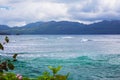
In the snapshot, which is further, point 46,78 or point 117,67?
point 117,67

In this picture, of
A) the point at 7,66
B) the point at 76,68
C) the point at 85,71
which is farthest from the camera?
the point at 76,68

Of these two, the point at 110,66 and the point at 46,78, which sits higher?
the point at 46,78

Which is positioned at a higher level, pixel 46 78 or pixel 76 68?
pixel 46 78

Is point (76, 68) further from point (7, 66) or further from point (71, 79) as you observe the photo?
point (7, 66)

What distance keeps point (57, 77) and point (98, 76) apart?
15.4 m

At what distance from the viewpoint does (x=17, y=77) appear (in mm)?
4074

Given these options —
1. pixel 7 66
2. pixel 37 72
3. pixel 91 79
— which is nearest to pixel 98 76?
pixel 91 79

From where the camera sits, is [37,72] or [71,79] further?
[37,72]

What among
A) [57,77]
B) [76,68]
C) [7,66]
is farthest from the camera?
[76,68]

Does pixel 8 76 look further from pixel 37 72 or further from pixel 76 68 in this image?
pixel 76 68

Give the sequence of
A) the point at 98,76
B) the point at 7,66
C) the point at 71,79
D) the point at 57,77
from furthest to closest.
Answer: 1. the point at 98,76
2. the point at 71,79
3. the point at 7,66
4. the point at 57,77

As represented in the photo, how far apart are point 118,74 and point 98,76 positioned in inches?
56.2

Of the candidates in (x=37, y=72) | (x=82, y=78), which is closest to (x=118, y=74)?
(x=82, y=78)

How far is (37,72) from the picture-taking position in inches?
787
